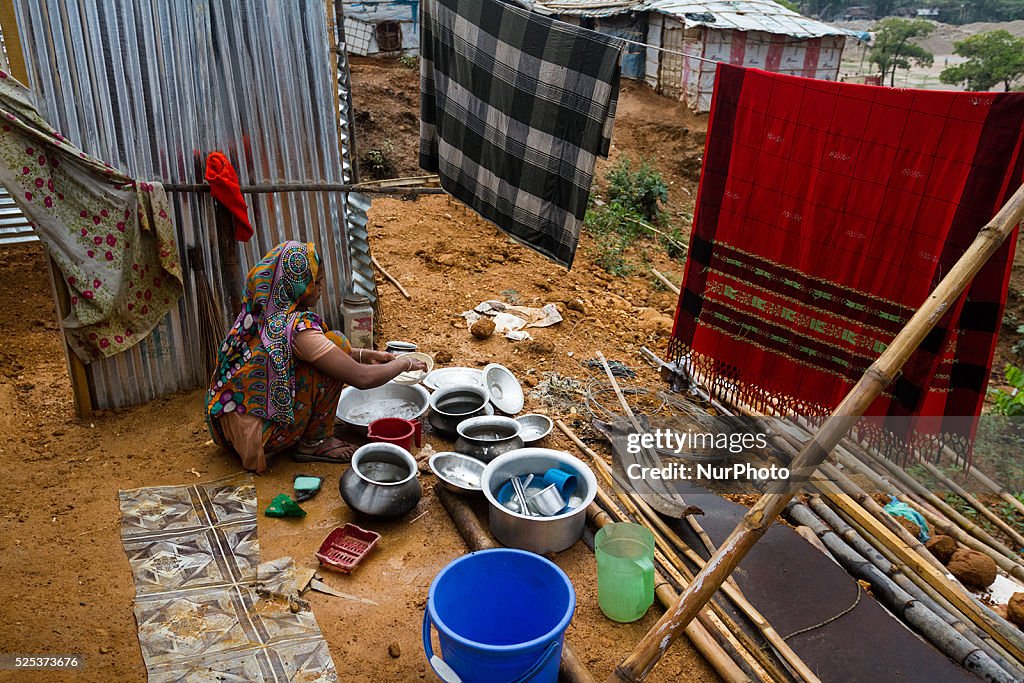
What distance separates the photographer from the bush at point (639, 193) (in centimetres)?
992

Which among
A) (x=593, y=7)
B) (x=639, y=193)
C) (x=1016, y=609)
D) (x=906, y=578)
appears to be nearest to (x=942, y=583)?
(x=906, y=578)

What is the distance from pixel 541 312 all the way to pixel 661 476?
2.21 m

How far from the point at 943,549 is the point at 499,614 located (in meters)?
2.79

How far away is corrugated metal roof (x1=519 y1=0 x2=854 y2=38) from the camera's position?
43.0 feet

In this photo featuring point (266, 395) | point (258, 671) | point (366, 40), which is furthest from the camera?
point (366, 40)

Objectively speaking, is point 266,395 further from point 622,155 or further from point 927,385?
point 622,155

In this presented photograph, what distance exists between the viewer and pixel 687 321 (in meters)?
4.41

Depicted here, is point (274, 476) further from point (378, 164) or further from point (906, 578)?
point (378, 164)

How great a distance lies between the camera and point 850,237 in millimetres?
3457

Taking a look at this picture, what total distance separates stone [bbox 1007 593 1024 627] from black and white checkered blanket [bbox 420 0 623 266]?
292 cm

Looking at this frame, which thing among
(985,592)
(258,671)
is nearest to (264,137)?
(258,671)

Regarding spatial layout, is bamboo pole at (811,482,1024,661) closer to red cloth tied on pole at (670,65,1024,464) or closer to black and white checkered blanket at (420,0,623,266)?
red cloth tied on pole at (670,65,1024,464)

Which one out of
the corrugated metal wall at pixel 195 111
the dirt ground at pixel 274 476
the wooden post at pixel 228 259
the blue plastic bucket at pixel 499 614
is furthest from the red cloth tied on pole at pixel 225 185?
the blue plastic bucket at pixel 499 614

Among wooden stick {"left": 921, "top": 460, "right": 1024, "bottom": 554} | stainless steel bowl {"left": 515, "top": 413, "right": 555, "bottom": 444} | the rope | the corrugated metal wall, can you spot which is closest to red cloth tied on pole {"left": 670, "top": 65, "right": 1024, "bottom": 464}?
the rope
